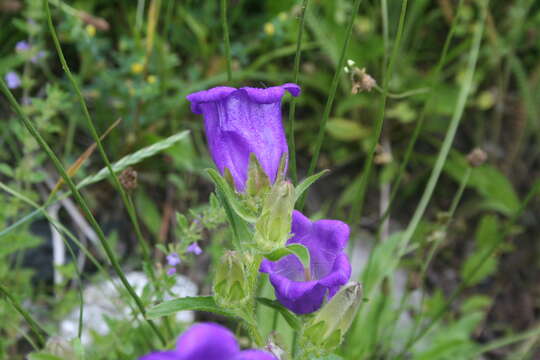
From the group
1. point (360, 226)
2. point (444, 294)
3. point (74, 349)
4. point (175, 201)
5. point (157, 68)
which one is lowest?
point (444, 294)

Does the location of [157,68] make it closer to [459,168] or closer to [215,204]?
[215,204]

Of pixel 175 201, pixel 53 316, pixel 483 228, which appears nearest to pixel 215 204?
pixel 53 316

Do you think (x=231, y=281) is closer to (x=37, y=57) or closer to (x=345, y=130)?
(x=37, y=57)

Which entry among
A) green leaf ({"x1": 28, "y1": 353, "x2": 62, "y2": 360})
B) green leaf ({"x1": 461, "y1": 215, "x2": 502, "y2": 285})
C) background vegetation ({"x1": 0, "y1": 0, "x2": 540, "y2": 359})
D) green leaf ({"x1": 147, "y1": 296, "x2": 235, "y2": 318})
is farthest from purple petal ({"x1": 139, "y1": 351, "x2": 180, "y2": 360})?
green leaf ({"x1": 461, "y1": 215, "x2": 502, "y2": 285})

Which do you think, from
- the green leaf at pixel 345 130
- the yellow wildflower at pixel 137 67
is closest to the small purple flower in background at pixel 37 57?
the yellow wildflower at pixel 137 67

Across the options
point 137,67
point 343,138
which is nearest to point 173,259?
point 137,67

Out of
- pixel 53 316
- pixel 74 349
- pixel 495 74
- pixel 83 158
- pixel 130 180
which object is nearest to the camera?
pixel 74 349

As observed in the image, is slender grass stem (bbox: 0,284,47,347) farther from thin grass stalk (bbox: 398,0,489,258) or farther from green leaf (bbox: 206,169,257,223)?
thin grass stalk (bbox: 398,0,489,258)
